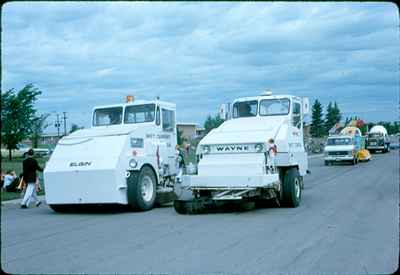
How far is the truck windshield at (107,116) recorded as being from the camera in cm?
1437

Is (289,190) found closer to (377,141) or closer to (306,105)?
(306,105)

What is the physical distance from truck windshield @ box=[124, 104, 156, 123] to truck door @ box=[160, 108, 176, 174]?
Result: 14.9 inches

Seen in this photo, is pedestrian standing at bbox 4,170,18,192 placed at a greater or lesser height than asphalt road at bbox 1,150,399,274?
greater

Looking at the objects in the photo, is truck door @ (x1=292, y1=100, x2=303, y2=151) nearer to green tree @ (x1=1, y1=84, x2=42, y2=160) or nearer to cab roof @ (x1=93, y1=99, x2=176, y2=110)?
cab roof @ (x1=93, y1=99, x2=176, y2=110)

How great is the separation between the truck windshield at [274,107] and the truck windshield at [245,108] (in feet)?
0.69

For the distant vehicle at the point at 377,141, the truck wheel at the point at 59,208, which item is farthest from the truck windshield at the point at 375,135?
the truck wheel at the point at 59,208

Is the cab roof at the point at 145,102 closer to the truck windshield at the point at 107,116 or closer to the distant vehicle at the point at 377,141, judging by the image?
the truck windshield at the point at 107,116

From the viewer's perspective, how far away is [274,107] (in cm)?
1418

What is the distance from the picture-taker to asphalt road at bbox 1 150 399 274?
265 inches

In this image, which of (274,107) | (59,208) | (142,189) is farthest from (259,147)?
(59,208)

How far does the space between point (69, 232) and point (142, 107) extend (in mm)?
5304

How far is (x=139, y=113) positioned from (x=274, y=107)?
395 centimetres

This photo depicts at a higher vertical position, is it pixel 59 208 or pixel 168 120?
pixel 168 120

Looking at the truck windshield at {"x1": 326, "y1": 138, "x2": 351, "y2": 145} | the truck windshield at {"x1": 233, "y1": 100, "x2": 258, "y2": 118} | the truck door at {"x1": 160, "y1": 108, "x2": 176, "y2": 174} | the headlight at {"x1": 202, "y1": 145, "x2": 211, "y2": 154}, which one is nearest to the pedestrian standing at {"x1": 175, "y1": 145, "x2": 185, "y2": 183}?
the truck door at {"x1": 160, "y1": 108, "x2": 176, "y2": 174}
